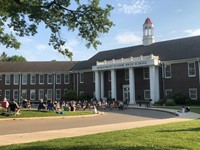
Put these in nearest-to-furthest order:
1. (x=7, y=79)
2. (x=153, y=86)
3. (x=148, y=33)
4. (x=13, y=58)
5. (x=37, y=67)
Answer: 1. (x=153, y=86)
2. (x=148, y=33)
3. (x=7, y=79)
4. (x=37, y=67)
5. (x=13, y=58)

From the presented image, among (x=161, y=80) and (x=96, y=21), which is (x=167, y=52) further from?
(x=96, y=21)

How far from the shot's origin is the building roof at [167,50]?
4356 centimetres

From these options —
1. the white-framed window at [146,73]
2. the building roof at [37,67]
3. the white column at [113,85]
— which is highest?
the building roof at [37,67]

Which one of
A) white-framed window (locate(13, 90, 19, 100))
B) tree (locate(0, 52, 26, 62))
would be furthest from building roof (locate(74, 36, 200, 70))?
tree (locate(0, 52, 26, 62))

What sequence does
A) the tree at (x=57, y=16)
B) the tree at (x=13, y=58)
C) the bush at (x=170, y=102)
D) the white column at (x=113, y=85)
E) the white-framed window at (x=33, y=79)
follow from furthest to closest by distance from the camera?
the tree at (x=13, y=58) < the white-framed window at (x=33, y=79) < the white column at (x=113, y=85) < the bush at (x=170, y=102) < the tree at (x=57, y=16)

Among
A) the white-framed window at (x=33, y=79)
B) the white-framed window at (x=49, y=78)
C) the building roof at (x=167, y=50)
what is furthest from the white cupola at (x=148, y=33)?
the white-framed window at (x=33, y=79)

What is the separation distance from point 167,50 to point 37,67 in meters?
28.2

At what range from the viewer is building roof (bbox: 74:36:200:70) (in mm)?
43562

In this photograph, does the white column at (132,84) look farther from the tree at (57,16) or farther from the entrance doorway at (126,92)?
the tree at (57,16)

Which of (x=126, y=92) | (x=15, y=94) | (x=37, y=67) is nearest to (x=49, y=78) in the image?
(x=37, y=67)

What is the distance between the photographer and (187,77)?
41.9m

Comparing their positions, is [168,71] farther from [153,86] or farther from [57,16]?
[57,16]

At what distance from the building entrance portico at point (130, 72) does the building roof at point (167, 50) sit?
2.74 meters

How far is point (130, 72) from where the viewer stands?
46000mm
